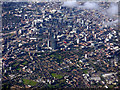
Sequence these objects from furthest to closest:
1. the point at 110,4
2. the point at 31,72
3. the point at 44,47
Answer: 1. the point at 110,4
2. the point at 44,47
3. the point at 31,72

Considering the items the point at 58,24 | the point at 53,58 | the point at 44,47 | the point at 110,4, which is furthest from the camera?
the point at 110,4

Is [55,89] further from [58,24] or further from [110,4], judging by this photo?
[110,4]

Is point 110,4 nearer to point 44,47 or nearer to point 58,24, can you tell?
point 58,24

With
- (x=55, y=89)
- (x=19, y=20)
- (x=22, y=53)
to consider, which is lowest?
(x=55, y=89)

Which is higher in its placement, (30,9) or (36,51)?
(30,9)

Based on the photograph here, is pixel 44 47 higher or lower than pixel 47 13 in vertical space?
lower

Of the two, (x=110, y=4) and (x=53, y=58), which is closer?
(x=53, y=58)

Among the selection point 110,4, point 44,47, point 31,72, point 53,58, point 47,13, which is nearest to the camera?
point 31,72

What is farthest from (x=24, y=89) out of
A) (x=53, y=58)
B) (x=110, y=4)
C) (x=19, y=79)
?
(x=110, y=4)

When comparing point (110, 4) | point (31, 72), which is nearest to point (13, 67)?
point (31, 72)
